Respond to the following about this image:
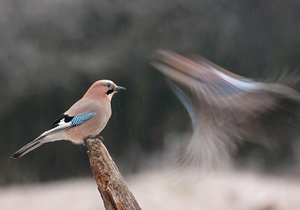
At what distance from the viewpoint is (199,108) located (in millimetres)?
3057

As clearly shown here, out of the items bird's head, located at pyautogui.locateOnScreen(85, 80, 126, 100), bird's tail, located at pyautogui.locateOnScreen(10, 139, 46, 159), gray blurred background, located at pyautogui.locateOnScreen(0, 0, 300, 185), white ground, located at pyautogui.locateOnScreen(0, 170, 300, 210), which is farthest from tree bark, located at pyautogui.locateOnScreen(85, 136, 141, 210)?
gray blurred background, located at pyautogui.locateOnScreen(0, 0, 300, 185)

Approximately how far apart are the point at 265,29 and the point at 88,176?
10.0 feet

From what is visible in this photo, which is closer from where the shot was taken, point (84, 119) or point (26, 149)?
point (26, 149)

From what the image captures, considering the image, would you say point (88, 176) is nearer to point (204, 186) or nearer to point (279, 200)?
point (204, 186)

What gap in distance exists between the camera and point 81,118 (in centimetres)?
373

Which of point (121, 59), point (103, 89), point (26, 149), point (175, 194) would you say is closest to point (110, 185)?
point (26, 149)

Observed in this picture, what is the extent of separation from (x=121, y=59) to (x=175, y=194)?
1859 mm

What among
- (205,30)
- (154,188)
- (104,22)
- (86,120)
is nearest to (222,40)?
(205,30)

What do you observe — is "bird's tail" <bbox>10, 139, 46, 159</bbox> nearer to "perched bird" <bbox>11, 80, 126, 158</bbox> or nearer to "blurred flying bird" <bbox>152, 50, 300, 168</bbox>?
"perched bird" <bbox>11, 80, 126, 158</bbox>

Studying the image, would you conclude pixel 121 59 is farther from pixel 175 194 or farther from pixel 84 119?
pixel 84 119

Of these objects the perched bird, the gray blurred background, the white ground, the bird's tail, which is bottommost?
the bird's tail

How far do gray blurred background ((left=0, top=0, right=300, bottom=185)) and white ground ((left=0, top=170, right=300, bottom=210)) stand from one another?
A: 181 mm

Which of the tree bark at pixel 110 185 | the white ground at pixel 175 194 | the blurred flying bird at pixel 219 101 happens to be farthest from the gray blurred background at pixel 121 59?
the blurred flying bird at pixel 219 101

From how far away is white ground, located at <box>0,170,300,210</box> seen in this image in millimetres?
8055
